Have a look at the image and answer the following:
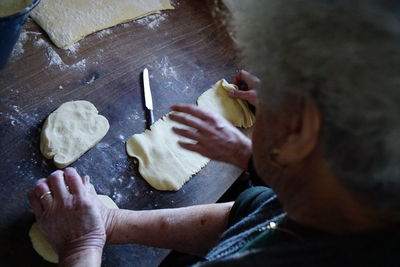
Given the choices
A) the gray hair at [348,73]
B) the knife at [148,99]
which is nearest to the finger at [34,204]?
the knife at [148,99]

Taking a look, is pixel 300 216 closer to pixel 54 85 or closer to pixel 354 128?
pixel 354 128

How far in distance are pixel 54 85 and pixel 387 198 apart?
0.87 m

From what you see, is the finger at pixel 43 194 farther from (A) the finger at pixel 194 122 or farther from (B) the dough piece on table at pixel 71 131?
(A) the finger at pixel 194 122

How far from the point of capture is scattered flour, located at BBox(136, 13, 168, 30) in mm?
1329

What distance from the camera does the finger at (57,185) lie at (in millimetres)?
869

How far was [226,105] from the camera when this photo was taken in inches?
48.7

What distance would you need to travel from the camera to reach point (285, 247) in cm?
59

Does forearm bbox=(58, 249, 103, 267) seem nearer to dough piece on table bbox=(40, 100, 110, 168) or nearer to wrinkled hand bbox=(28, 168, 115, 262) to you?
wrinkled hand bbox=(28, 168, 115, 262)

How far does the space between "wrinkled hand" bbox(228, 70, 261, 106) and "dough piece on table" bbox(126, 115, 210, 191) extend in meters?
0.25

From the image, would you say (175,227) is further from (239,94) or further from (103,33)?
(103,33)

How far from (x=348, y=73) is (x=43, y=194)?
68 centimetres

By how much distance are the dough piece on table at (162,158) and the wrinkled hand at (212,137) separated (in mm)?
148

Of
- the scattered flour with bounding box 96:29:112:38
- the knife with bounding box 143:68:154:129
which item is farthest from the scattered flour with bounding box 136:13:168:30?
the knife with bounding box 143:68:154:129

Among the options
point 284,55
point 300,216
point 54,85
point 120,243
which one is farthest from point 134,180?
point 284,55
